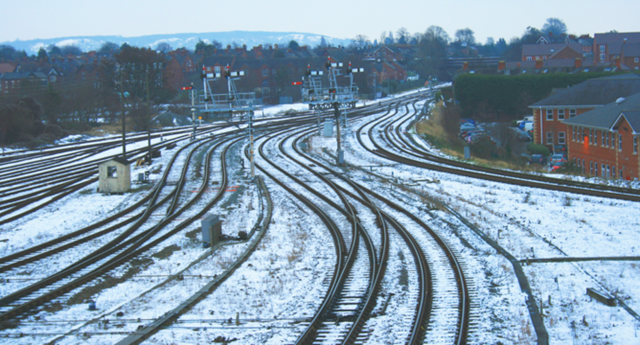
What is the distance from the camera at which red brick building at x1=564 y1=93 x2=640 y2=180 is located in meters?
29.8

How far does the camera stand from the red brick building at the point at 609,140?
29.8m

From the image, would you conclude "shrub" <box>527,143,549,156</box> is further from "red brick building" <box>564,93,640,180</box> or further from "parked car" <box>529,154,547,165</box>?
"red brick building" <box>564,93,640,180</box>

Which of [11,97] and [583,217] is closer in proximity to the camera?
[583,217]

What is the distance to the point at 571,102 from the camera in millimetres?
43969

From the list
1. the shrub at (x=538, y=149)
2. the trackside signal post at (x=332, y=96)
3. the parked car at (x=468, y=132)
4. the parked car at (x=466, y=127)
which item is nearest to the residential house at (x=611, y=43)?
the parked car at (x=466, y=127)

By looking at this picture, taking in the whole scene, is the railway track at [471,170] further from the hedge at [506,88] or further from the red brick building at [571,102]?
the hedge at [506,88]

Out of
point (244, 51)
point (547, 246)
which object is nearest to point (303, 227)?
point (547, 246)

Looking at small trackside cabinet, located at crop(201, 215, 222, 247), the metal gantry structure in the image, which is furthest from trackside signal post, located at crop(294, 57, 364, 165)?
small trackside cabinet, located at crop(201, 215, 222, 247)

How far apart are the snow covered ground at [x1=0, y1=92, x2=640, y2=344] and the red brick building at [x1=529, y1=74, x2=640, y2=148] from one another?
2575 cm

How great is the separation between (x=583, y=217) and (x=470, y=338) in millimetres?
9807

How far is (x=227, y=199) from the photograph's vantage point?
70.8 feet

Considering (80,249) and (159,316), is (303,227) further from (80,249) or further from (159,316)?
(159,316)

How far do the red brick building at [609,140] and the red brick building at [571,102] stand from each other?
5.60 m

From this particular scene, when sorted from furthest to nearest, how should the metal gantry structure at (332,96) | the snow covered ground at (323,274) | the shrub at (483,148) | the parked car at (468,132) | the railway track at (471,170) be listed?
the parked car at (468,132), the shrub at (483,148), the metal gantry structure at (332,96), the railway track at (471,170), the snow covered ground at (323,274)
